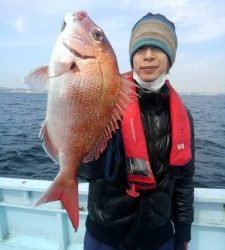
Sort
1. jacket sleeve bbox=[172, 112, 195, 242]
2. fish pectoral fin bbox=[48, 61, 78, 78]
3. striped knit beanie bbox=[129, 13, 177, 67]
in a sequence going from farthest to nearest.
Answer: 1. jacket sleeve bbox=[172, 112, 195, 242]
2. striped knit beanie bbox=[129, 13, 177, 67]
3. fish pectoral fin bbox=[48, 61, 78, 78]

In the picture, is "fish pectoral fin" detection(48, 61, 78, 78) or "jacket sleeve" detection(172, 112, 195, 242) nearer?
"fish pectoral fin" detection(48, 61, 78, 78)

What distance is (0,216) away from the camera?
4.30 m

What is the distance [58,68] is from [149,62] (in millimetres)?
967

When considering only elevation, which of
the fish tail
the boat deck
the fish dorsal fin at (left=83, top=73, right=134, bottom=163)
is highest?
the fish dorsal fin at (left=83, top=73, right=134, bottom=163)

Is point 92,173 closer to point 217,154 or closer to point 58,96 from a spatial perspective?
point 58,96

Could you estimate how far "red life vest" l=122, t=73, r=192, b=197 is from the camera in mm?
2510

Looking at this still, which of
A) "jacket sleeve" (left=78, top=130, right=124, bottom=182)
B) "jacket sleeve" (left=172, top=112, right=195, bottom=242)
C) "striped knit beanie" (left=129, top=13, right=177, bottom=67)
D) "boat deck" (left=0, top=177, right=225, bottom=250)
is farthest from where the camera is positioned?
"boat deck" (left=0, top=177, right=225, bottom=250)

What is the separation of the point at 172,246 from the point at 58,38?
2.03m

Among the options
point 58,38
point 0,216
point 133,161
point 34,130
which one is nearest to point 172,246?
point 133,161

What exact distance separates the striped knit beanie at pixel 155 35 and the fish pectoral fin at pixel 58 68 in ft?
3.06

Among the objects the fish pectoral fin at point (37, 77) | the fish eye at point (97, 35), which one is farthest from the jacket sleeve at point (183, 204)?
the fish pectoral fin at point (37, 77)

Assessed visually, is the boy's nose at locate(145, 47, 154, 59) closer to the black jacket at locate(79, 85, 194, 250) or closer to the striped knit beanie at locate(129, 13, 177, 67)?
the striped knit beanie at locate(129, 13, 177, 67)

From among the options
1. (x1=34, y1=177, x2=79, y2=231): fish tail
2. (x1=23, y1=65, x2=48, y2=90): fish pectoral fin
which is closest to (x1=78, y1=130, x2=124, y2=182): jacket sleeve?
(x1=34, y1=177, x2=79, y2=231): fish tail

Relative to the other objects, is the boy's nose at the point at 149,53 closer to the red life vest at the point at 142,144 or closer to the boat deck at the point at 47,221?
the red life vest at the point at 142,144
